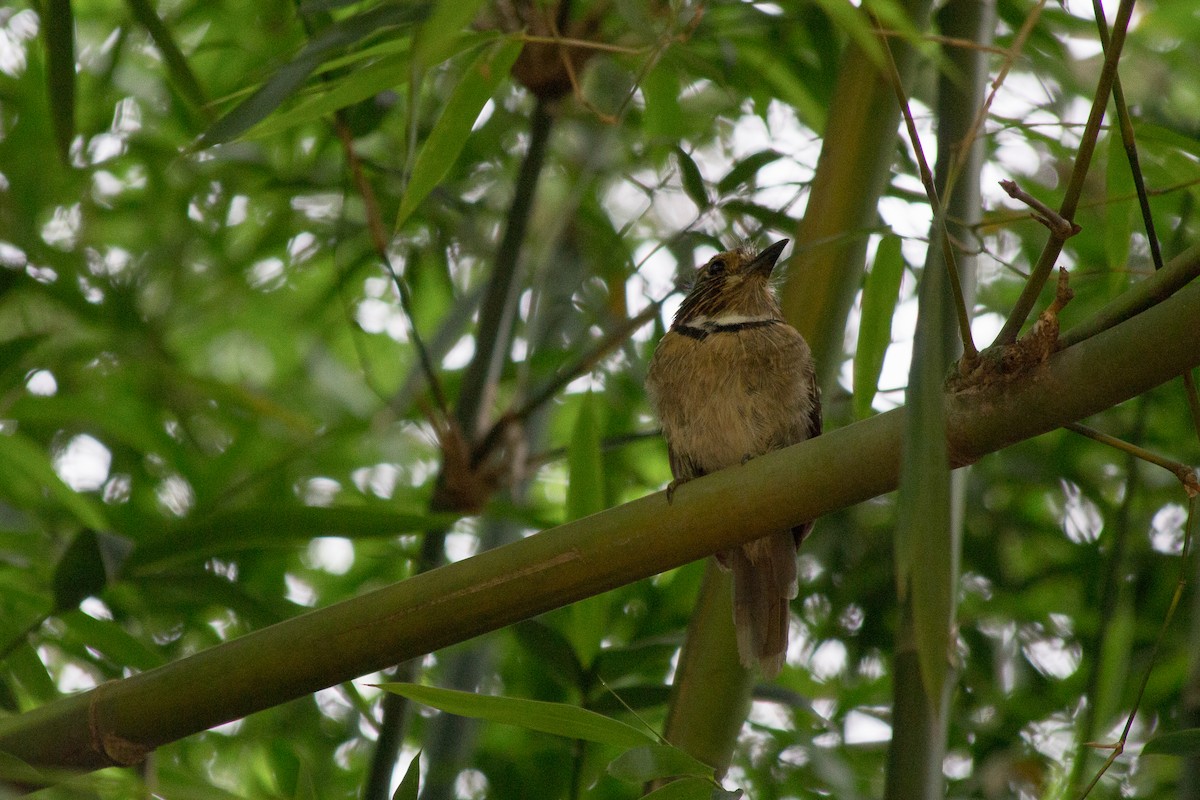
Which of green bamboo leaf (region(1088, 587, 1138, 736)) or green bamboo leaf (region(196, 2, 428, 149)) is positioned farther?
green bamboo leaf (region(1088, 587, 1138, 736))

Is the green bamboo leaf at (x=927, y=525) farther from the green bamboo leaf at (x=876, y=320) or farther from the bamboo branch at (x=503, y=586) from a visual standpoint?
the green bamboo leaf at (x=876, y=320)

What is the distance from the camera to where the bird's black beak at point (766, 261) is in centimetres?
279

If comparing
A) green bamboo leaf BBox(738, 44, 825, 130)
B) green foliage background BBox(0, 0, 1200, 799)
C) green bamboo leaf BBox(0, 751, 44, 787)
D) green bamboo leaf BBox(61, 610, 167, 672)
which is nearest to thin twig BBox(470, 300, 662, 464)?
green foliage background BBox(0, 0, 1200, 799)

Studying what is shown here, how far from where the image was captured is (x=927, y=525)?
1074 millimetres

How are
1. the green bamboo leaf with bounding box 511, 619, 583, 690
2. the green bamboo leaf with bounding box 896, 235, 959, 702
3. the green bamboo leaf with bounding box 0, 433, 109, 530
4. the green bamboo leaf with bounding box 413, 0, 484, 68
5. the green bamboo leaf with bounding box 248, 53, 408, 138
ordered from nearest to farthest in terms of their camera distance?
the green bamboo leaf with bounding box 896, 235, 959, 702 → the green bamboo leaf with bounding box 413, 0, 484, 68 → the green bamboo leaf with bounding box 248, 53, 408, 138 → the green bamboo leaf with bounding box 511, 619, 583, 690 → the green bamboo leaf with bounding box 0, 433, 109, 530

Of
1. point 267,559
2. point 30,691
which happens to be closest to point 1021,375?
point 30,691

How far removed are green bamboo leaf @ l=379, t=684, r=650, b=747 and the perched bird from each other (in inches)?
29.1

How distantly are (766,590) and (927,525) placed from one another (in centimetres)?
124

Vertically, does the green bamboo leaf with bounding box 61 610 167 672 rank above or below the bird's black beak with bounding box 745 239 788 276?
below

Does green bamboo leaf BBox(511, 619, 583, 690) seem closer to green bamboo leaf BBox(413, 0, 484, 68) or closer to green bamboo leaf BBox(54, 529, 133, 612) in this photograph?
green bamboo leaf BBox(54, 529, 133, 612)

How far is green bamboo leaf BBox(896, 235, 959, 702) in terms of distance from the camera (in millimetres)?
1033

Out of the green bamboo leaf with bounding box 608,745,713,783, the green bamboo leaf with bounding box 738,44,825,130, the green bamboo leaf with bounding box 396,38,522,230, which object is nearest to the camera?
the green bamboo leaf with bounding box 608,745,713,783

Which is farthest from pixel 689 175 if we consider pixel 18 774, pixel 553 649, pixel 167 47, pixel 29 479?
pixel 18 774

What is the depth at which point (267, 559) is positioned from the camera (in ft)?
9.40
